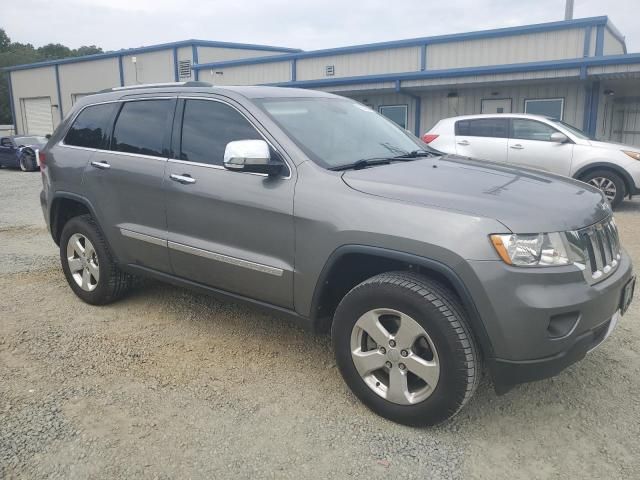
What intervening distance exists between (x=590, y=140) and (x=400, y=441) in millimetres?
8518

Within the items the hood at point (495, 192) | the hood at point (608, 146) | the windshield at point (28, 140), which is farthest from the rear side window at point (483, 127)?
the windshield at point (28, 140)

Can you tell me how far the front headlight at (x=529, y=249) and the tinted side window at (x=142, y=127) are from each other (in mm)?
2470

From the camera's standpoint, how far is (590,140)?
9602 millimetres

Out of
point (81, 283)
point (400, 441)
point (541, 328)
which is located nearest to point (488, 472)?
point (400, 441)

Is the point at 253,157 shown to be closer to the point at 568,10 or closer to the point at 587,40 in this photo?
the point at 587,40

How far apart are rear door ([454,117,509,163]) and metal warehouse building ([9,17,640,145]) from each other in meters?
4.56

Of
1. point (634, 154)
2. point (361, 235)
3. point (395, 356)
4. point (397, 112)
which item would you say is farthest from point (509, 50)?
point (395, 356)

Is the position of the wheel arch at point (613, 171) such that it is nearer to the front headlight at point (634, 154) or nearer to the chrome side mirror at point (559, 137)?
the front headlight at point (634, 154)

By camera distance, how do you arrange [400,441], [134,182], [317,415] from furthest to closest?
[134,182] → [317,415] → [400,441]

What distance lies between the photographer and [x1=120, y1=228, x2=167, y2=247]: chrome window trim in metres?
3.90

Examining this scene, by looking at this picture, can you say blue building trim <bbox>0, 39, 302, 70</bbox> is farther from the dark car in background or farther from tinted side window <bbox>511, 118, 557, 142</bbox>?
tinted side window <bbox>511, 118, 557, 142</bbox>

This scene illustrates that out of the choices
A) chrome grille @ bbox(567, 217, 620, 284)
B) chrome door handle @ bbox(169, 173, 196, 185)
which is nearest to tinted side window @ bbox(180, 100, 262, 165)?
chrome door handle @ bbox(169, 173, 196, 185)

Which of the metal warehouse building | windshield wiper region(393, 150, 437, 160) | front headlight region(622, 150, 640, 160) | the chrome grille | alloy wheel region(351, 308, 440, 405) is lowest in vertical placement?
alloy wheel region(351, 308, 440, 405)

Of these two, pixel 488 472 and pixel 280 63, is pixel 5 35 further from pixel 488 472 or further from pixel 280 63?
pixel 488 472
